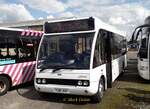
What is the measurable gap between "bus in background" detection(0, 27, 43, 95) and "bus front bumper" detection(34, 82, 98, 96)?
7.09 feet

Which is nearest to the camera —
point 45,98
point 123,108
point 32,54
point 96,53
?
point 123,108

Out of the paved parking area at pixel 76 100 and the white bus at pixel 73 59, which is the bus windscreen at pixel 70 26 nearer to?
the white bus at pixel 73 59

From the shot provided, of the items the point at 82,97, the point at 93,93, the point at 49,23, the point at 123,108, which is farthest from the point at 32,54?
the point at 123,108

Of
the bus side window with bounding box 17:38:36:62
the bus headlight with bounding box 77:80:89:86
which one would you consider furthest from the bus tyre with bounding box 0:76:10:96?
the bus headlight with bounding box 77:80:89:86

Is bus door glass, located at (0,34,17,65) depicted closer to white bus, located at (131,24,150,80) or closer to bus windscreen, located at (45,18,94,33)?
bus windscreen, located at (45,18,94,33)

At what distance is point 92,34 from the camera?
7.86 metres

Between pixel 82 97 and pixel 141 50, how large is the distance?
474 cm

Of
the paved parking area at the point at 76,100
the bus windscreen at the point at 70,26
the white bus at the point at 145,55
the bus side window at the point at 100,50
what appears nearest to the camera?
the paved parking area at the point at 76,100

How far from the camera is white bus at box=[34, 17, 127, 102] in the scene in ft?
24.3

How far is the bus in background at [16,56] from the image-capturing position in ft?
30.6

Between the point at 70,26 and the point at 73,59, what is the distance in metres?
1.23

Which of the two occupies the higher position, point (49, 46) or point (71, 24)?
point (71, 24)

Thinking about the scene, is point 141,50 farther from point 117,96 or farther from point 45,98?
point 45,98

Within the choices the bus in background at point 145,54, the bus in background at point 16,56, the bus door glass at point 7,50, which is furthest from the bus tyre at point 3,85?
the bus in background at point 145,54
